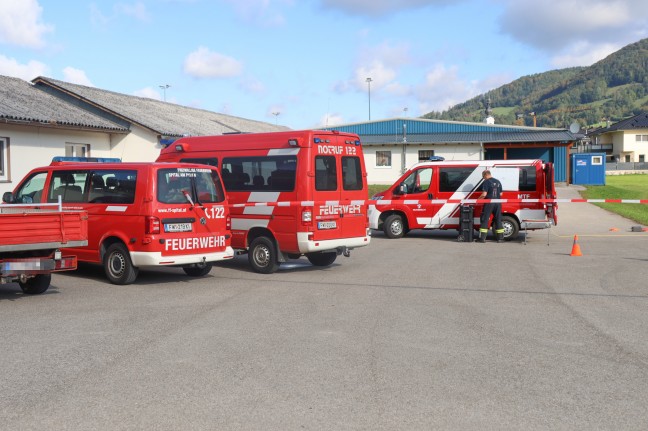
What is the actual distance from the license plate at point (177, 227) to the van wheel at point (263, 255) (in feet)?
6.14

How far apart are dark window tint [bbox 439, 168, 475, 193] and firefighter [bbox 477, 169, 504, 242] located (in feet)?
2.52

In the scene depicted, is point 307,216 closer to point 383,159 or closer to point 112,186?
point 112,186

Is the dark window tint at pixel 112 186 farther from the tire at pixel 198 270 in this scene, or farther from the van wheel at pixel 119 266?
the tire at pixel 198 270

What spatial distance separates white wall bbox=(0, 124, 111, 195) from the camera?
70.4ft

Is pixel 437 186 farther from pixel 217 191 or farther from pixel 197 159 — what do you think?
pixel 217 191

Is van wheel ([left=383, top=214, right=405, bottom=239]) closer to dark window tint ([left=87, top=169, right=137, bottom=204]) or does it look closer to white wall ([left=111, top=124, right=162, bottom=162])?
dark window tint ([left=87, top=169, right=137, bottom=204])

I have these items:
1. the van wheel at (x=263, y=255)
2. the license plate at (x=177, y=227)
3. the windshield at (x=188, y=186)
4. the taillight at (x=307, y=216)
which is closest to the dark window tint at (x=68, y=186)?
the windshield at (x=188, y=186)

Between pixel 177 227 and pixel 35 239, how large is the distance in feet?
7.86

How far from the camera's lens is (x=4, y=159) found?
21.3 meters

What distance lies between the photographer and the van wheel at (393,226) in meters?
20.4

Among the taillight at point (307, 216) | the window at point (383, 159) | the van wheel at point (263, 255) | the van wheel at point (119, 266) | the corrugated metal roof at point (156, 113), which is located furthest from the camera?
the window at point (383, 159)

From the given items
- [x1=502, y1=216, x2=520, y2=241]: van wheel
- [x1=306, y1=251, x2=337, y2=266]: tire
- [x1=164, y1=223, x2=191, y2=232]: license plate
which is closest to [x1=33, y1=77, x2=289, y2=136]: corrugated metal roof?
[x1=502, y1=216, x2=520, y2=241]: van wheel

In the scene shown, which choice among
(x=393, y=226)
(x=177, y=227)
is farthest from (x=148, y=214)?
(x=393, y=226)

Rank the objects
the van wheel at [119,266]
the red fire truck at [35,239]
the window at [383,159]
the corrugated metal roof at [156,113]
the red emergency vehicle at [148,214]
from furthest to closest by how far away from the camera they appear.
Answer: the window at [383,159]
the corrugated metal roof at [156,113]
the van wheel at [119,266]
the red emergency vehicle at [148,214]
the red fire truck at [35,239]
